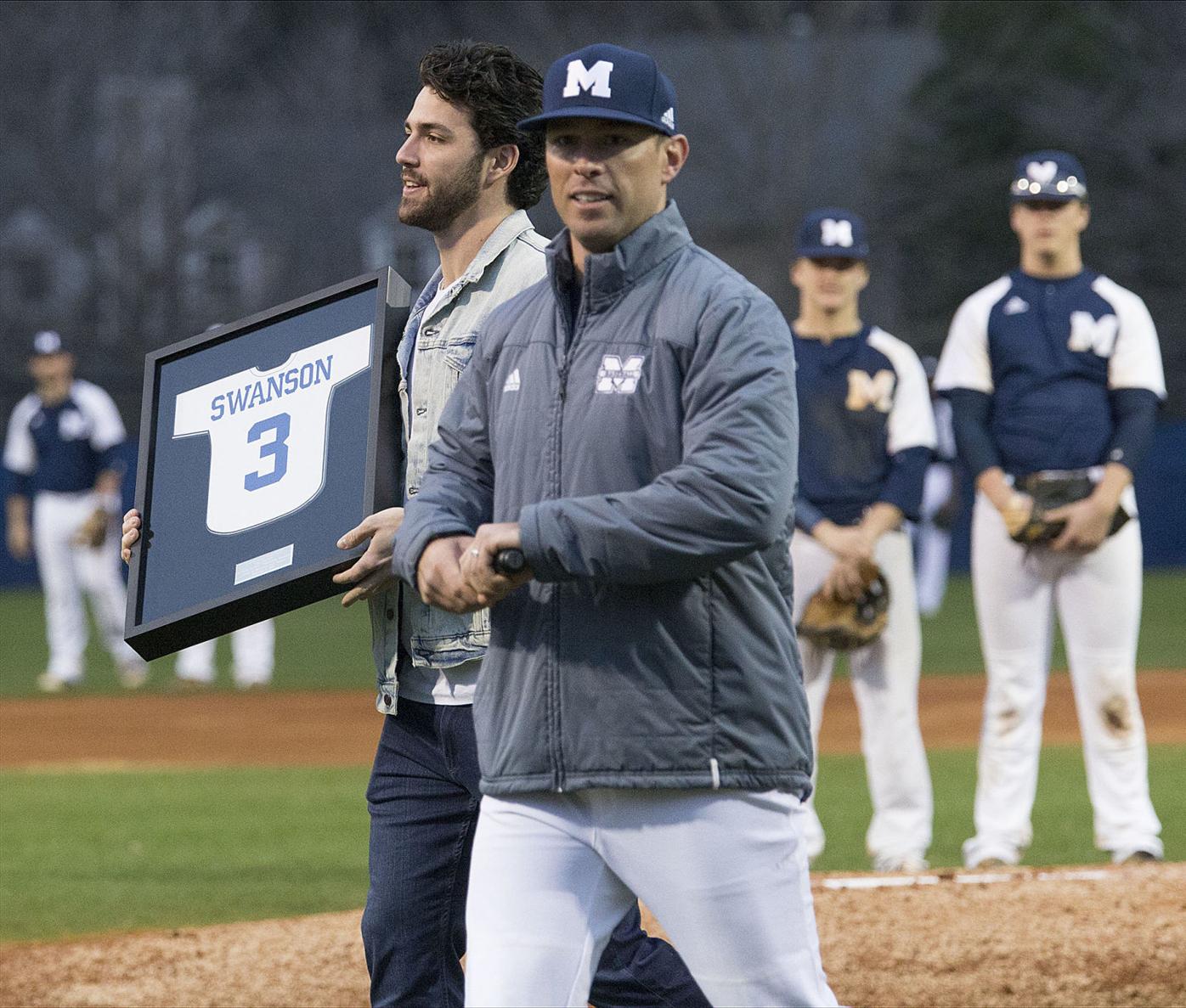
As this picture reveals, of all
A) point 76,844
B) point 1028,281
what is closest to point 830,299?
point 1028,281

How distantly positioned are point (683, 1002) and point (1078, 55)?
3837 centimetres

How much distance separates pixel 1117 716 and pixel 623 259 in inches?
185

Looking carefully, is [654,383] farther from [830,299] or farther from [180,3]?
[180,3]

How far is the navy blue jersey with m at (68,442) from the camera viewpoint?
1498 centimetres

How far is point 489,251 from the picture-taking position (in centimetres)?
421

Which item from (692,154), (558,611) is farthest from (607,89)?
(692,154)

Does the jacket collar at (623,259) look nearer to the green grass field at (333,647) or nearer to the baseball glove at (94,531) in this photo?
the baseball glove at (94,531)

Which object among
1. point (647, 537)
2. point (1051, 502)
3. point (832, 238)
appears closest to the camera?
point (647, 537)

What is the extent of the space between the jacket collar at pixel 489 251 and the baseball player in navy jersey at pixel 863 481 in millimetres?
3570

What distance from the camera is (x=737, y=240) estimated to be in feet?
132

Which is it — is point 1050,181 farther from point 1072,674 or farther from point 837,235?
point 1072,674

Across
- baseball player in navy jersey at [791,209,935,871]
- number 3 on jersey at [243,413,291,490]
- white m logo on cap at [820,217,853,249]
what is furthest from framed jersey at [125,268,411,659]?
white m logo on cap at [820,217,853,249]

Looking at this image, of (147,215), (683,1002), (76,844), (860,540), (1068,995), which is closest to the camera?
(683,1002)

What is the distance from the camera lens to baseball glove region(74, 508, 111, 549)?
1445 centimetres
